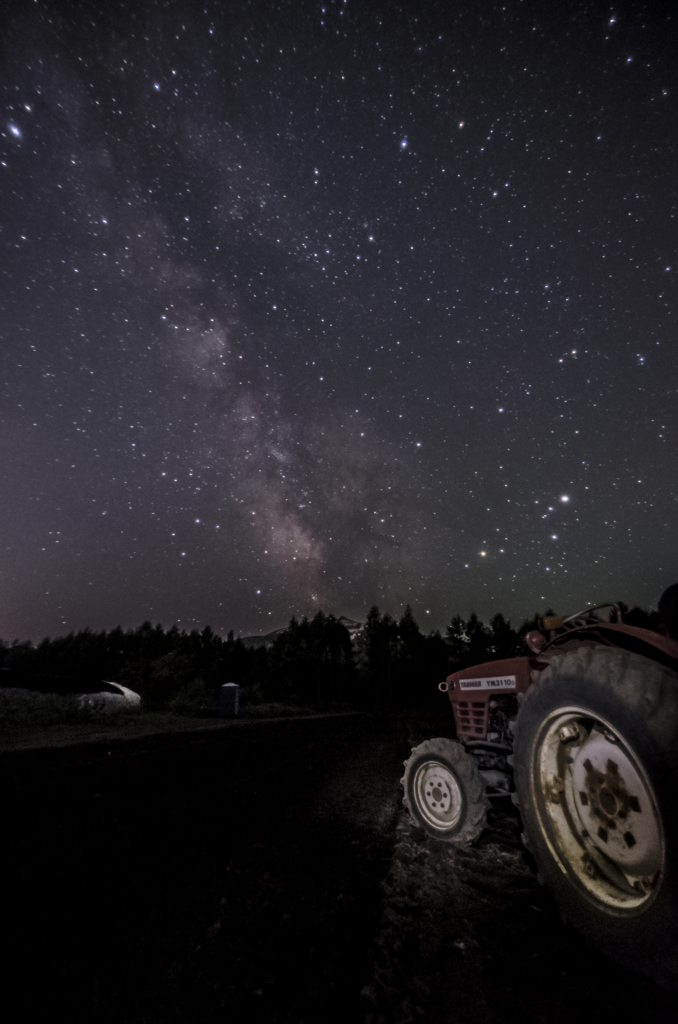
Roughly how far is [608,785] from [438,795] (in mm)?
2411

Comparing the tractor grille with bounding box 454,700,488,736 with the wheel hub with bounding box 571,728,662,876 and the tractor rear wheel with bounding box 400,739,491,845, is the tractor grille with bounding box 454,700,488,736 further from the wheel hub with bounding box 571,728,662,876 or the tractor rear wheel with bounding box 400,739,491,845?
the wheel hub with bounding box 571,728,662,876

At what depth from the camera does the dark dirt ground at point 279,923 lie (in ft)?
6.44

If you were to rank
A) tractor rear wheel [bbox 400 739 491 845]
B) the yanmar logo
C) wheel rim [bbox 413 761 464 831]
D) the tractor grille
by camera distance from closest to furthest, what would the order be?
tractor rear wheel [bbox 400 739 491 845] < wheel rim [bbox 413 761 464 831] < the yanmar logo < the tractor grille

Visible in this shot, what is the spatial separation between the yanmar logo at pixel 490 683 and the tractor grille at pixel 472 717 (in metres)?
0.18

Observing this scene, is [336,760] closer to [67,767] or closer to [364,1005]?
[67,767]

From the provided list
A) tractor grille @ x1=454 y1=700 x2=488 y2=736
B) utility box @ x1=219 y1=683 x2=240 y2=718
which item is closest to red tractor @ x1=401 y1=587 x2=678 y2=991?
tractor grille @ x1=454 y1=700 x2=488 y2=736

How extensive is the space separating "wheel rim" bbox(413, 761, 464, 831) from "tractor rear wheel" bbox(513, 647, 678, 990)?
1430 mm

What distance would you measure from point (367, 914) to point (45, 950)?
2026 millimetres

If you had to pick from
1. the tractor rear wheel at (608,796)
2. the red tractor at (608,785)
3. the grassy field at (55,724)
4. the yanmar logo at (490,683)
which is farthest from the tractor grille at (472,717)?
the grassy field at (55,724)

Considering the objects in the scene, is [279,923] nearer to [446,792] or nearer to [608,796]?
[446,792]

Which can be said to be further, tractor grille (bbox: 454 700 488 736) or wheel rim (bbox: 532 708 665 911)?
tractor grille (bbox: 454 700 488 736)

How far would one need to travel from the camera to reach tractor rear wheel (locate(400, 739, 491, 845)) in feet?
12.9

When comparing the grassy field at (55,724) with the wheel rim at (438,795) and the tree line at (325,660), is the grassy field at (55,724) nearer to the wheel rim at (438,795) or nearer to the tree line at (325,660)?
the wheel rim at (438,795)

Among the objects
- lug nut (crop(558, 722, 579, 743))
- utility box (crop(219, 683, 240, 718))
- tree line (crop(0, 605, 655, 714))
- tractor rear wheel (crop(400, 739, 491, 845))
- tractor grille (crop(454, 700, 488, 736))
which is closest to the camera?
lug nut (crop(558, 722, 579, 743))
